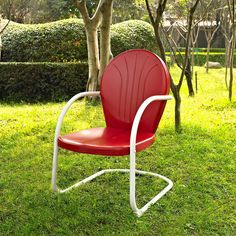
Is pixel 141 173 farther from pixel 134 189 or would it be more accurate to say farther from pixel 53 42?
pixel 53 42

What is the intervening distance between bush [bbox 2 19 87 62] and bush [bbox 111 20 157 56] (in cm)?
64

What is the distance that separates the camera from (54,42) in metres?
7.41

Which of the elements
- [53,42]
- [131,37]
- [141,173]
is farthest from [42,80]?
[141,173]

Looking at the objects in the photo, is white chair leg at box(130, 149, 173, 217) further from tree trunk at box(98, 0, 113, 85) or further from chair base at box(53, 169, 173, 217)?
tree trunk at box(98, 0, 113, 85)

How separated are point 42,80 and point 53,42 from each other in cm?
106

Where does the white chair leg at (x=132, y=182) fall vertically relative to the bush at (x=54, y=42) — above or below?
below

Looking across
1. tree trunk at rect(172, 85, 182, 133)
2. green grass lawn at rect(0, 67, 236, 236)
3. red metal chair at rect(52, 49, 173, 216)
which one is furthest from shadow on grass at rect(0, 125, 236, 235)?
tree trunk at rect(172, 85, 182, 133)

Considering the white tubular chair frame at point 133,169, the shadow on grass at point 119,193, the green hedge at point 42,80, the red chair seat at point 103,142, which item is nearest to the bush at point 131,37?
the green hedge at point 42,80

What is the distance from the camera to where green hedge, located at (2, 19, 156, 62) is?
739 cm

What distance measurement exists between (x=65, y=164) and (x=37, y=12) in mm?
14505

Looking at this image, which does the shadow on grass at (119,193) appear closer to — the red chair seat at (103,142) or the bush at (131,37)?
the red chair seat at (103,142)

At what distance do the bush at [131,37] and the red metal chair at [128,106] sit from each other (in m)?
4.73

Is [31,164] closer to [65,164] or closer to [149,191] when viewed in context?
[65,164]

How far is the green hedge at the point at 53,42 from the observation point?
739 cm
